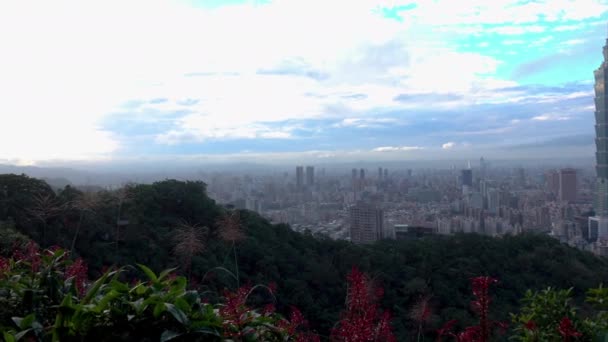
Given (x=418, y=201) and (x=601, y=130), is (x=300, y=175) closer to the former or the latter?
(x=418, y=201)

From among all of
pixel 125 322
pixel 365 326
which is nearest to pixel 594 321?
pixel 365 326

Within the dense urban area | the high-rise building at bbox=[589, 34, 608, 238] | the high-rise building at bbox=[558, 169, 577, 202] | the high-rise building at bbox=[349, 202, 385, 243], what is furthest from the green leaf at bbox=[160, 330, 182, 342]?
the high-rise building at bbox=[558, 169, 577, 202]

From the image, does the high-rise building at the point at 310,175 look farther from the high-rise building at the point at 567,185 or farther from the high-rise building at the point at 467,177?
the high-rise building at the point at 567,185

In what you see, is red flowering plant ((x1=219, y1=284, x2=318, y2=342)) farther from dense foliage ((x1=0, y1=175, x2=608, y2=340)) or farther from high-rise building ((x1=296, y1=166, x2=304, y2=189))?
high-rise building ((x1=296, y1=166, x2=304, y2=189))

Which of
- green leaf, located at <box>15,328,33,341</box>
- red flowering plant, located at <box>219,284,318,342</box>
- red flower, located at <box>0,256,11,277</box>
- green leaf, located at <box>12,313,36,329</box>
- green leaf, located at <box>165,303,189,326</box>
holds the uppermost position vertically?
red flower, located at <box>0,256,11,277</box>

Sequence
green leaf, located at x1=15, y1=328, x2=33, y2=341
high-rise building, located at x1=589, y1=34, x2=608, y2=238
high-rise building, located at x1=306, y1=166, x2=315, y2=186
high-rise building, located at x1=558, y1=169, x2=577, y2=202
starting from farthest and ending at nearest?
high-rise building, located at x1=306, y1=166, x2=315, y2=186 → high-rise building, located at x1=558, y1=169, x2=577, y2=202 → high-rise building, located at x1=589, y1=34, x2=608, y2=238 → green leaf, located at x1=15, y1=328, x2=33, y2=341

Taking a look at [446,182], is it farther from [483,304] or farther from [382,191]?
[483,304]

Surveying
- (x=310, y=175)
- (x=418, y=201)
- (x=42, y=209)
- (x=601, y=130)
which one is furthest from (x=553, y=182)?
(x=42, y=209)
